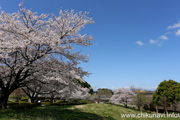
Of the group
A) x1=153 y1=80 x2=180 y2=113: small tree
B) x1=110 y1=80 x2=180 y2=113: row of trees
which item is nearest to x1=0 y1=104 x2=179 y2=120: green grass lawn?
x1=110 y1=80 x2=180 y2=113: row of trees

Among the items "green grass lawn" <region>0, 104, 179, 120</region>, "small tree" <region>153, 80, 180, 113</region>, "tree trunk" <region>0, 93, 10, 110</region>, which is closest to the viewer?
"green grass lawn" <region>0, 104, 179, 120</region>

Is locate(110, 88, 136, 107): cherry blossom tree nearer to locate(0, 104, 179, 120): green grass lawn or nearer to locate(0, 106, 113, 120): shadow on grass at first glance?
locate(0, 104, 179, 120): green grass lawn

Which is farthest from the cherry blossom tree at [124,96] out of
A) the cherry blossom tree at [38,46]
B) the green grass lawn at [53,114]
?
the cherry blossom tree at [38,46]

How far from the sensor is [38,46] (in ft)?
29.7

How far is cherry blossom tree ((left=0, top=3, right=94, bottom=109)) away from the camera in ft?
28.6

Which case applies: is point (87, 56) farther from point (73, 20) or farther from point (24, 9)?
point (24, 9)

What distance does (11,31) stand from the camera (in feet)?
29.8

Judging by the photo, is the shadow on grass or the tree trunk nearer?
the shadow on grass

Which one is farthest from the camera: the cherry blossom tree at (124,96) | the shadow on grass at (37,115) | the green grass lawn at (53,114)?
the cherry blossom tree at (124,96)

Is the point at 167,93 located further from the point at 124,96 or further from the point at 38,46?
the point at 38,46

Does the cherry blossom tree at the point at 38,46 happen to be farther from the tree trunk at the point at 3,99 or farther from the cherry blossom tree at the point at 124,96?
the cherry blossom tree at the point at 124,96

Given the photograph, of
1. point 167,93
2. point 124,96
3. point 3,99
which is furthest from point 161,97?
point 3,99

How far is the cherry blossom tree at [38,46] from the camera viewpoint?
870 centimetres

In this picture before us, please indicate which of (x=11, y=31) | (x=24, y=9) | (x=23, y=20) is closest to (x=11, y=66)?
(x=11, y=31)
